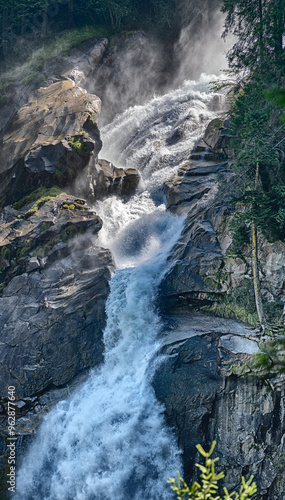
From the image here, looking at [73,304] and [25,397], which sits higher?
[73,304]

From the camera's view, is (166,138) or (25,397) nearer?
(25,397)

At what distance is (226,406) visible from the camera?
12.2 metres

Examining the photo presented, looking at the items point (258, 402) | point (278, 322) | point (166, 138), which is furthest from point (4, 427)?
point (166, 138)

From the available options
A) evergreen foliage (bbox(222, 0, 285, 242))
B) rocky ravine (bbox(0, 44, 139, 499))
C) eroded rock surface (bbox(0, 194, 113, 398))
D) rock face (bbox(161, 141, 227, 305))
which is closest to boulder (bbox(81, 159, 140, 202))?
rocky ravine (bbox(0, 44, 139, 499))

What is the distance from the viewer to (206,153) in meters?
22.6

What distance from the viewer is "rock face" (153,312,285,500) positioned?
1180 cm

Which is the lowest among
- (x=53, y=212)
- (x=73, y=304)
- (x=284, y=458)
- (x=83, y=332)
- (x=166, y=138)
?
(x=284, y=458)

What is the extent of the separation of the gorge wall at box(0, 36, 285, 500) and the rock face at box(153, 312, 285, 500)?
30 millimetres

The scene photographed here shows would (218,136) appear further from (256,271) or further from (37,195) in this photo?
(256,271)

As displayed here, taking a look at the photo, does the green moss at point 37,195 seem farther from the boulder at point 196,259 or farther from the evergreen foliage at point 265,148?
the evergreen foliage at point 265,148

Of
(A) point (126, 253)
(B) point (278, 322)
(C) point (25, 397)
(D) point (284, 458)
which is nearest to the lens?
(D) point (284, 458)

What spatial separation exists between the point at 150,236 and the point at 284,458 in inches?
464

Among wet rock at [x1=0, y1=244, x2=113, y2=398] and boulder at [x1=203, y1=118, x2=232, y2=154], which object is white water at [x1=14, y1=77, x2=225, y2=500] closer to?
wet rock at [x1=0, y1=244, x2=113, y2=398]

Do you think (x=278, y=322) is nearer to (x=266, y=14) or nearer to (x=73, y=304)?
(x=73, y=304)
